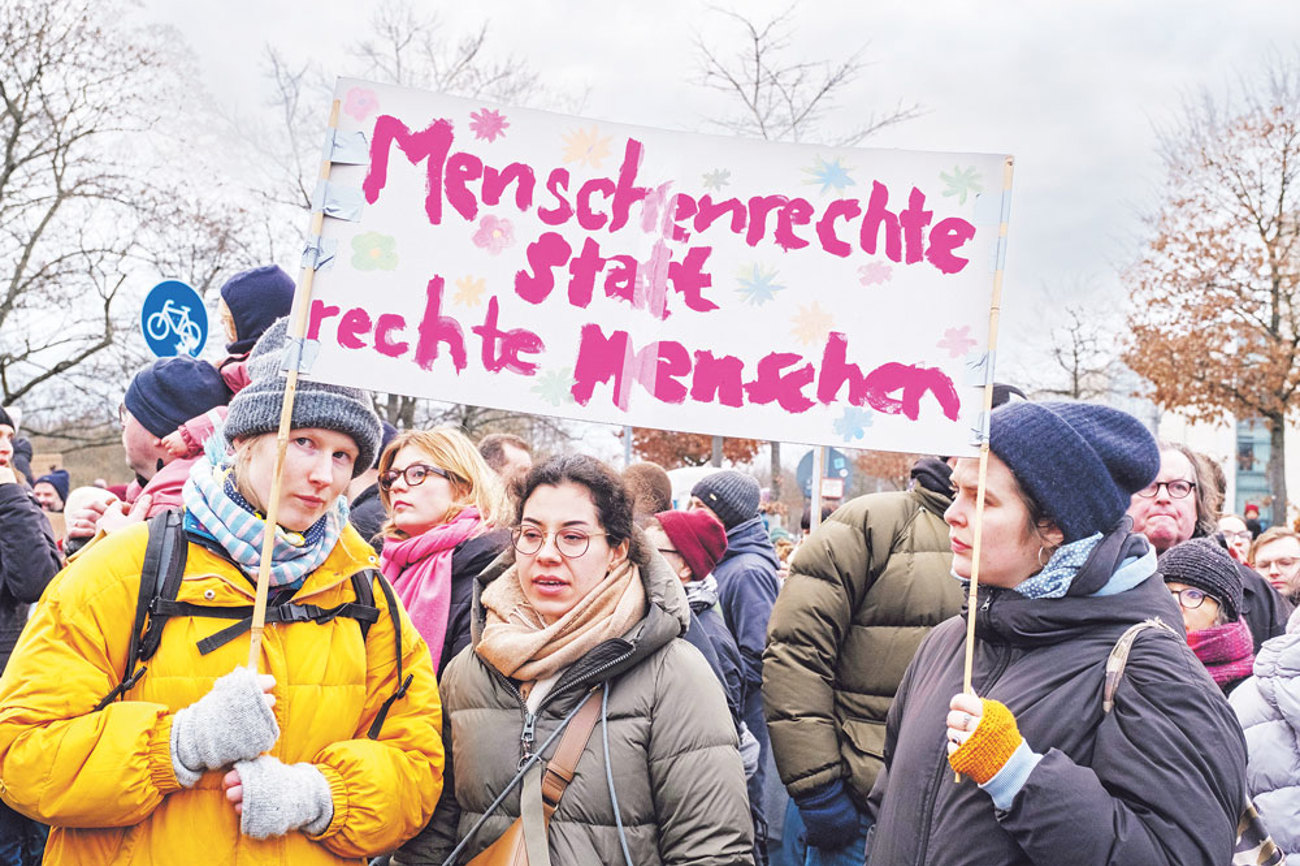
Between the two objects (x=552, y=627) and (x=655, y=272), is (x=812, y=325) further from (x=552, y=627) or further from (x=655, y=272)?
(x=552, y=627)

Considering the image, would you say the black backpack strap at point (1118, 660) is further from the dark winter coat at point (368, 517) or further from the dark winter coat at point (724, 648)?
the dark winter coat at point (368, 517)

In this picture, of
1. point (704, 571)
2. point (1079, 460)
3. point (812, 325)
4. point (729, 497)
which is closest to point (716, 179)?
point (812, 325)

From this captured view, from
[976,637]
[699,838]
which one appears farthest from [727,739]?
[976,637]

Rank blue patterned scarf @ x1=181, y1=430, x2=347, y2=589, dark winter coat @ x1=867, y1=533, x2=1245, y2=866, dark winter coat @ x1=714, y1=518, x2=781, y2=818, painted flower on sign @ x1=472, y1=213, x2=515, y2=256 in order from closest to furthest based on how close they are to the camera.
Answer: dark winter coat @ x1=867, y1=533, x2=1245, y2=866 → blue patterned scarf @ x1=181, y1=430, x2=347, y2=589 → painted flower on sign @ x1=472, y1=213, x2=515, y2=256 → dark winter coat @ x1=714, y1=518, x2=781, y2=818

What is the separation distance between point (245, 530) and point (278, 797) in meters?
0.58

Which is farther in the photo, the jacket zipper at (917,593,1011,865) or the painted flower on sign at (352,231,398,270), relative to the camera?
the painted flower on sign at (352,231,398,270)

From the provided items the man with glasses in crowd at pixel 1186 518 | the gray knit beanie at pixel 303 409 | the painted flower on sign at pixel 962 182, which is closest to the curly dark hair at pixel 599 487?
the gray knit beanie at pixel 303 409

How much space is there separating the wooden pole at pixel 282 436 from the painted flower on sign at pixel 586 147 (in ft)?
1.98

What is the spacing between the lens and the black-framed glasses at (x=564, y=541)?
3061mm

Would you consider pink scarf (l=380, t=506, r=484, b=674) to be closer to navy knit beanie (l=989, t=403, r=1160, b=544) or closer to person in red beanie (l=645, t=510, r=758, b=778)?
person in red beanie (l=645, t=510, r=758, b=778)

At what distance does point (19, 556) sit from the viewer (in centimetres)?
444

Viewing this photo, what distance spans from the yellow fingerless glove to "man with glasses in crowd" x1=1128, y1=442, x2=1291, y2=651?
8.41ft

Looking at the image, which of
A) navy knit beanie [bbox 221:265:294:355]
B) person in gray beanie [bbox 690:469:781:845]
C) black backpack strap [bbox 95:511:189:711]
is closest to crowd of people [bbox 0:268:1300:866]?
black backpack strap [bbox 95:511:189:711]

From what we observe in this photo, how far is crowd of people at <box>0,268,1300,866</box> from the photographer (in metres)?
2.22
